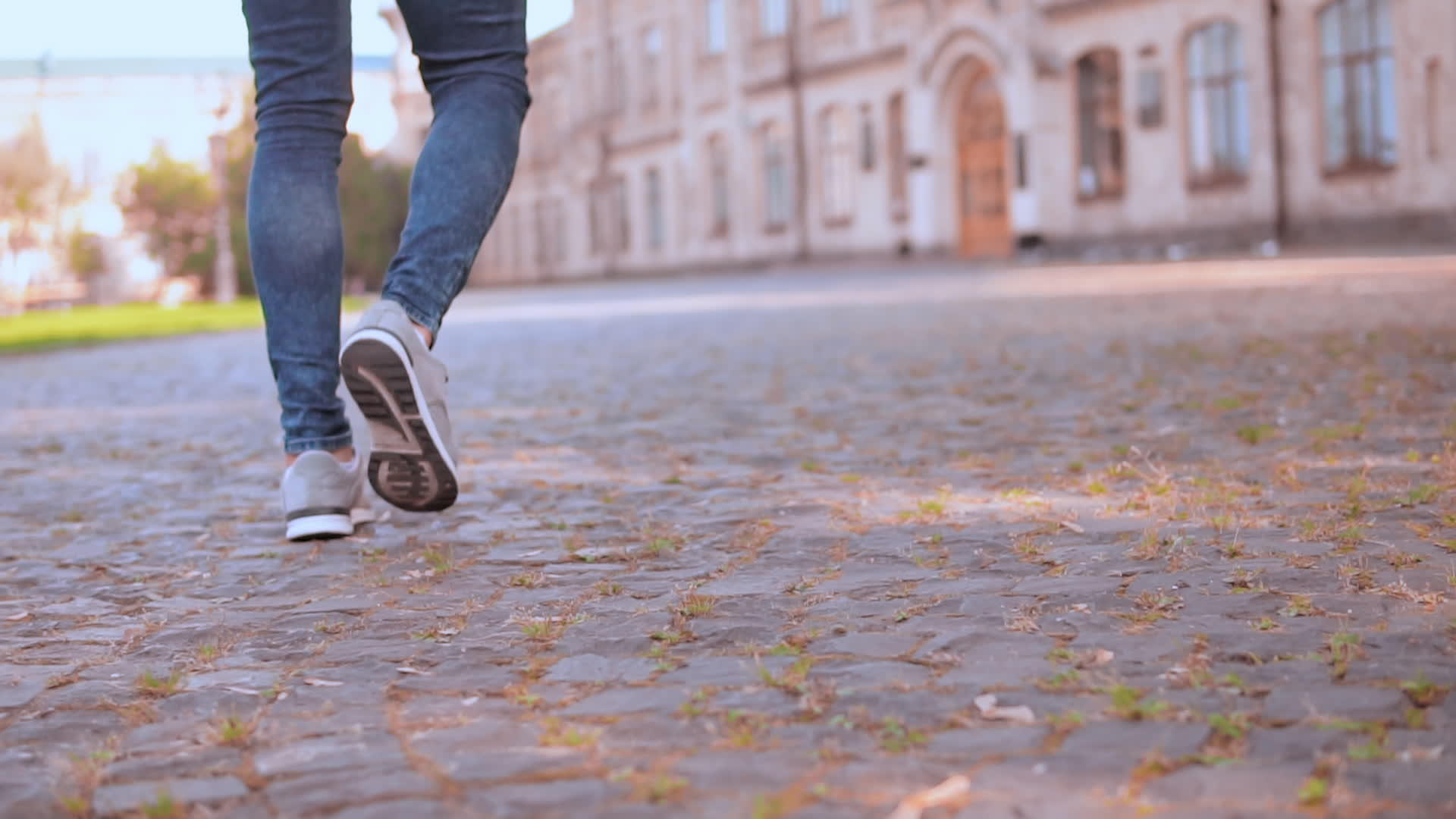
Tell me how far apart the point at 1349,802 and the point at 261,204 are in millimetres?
2487

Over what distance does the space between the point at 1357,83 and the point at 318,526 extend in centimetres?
2206

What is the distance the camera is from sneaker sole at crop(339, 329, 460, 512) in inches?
118

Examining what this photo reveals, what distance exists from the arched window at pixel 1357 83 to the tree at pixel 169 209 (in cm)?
5237

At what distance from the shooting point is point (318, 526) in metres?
3.41

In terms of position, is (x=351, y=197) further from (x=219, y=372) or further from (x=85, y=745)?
(x=85, y=745)

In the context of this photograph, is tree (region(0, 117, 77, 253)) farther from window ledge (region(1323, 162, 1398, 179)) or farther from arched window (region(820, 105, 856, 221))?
window ledge (region(1323, 162, 1398, 179))

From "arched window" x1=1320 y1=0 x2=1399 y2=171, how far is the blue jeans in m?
21.2

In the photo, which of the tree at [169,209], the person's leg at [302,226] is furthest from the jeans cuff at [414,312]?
the tree at [169,209]

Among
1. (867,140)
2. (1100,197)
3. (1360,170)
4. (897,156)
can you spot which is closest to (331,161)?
(1360,170)

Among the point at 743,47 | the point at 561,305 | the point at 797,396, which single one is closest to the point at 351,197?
the point at 743,47

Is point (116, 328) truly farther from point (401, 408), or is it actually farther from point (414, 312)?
point (401, 408)

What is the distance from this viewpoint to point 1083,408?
554 centimetres

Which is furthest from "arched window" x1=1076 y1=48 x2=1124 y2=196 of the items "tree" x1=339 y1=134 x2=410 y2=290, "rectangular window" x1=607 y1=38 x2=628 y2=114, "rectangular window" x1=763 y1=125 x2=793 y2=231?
"tree" x1=339 y1=134 x2=410 y2=290

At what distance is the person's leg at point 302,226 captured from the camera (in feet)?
11.1
